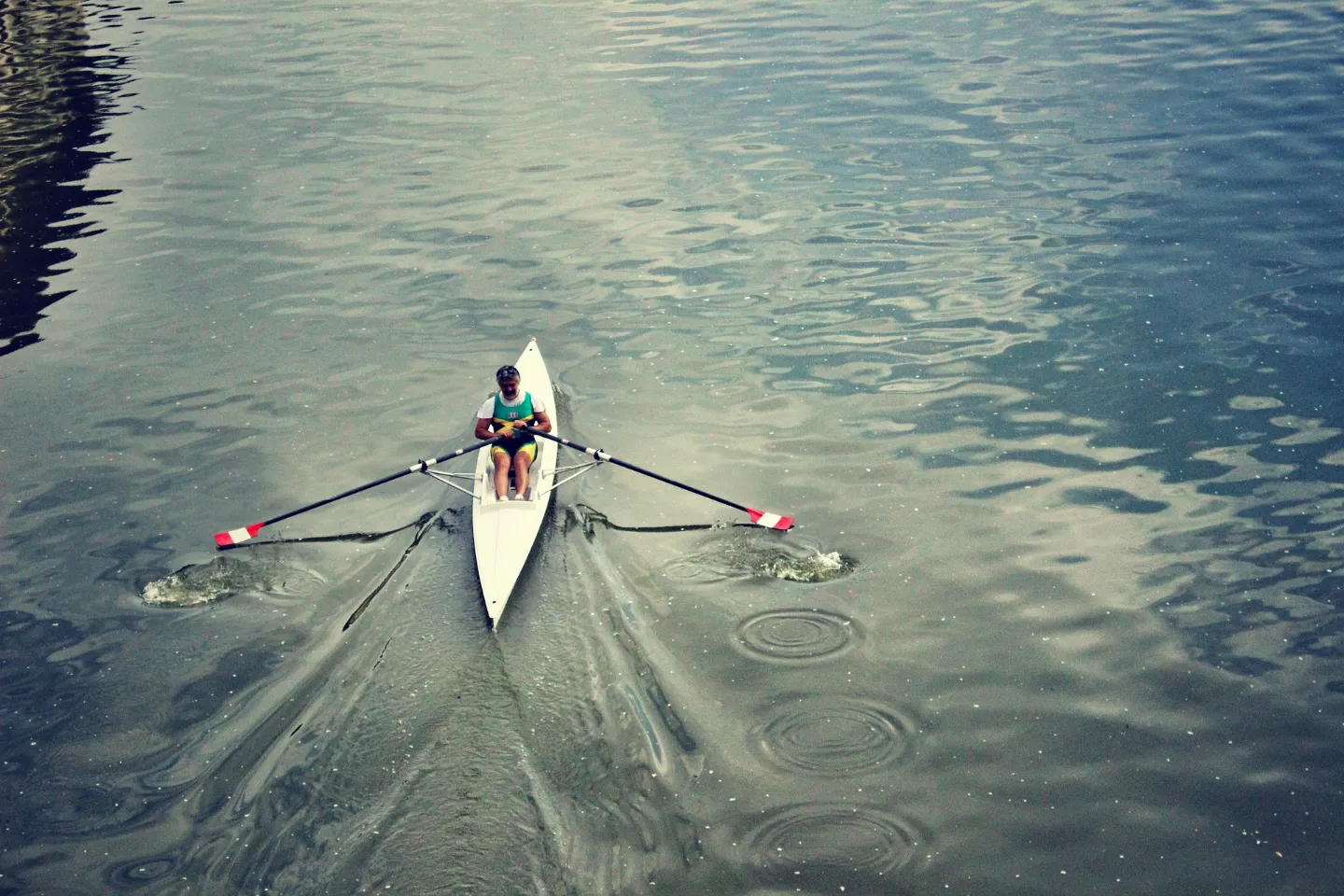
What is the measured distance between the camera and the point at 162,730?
12070 millimetres

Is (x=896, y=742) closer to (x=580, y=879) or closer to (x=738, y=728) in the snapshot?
(x=738, y=728)

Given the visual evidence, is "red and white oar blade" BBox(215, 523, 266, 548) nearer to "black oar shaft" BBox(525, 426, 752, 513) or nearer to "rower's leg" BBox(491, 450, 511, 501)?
"rower's leg" BBox(491, 450, 511, 501)

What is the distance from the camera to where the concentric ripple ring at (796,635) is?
1279cm

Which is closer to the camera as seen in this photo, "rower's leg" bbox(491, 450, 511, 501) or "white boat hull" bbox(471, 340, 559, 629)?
"white boat hull" bbox(471, 340, 559, 629)

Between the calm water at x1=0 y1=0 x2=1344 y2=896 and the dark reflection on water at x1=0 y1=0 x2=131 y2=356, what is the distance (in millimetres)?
255

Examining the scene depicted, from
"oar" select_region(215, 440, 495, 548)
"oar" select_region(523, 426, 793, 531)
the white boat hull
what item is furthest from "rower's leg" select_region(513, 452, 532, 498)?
"oar" select_region(215, 440, 495, 548)

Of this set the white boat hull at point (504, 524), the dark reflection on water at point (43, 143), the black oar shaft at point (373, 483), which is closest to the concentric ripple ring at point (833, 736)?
the white boat hull at point (504, 524)

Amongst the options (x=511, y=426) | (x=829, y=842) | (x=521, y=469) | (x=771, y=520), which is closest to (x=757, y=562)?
(x=771, y=520)

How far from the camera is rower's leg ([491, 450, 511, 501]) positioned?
15.4 m

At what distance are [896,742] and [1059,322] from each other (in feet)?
35.3

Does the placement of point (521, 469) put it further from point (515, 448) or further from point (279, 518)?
point (279, 518)

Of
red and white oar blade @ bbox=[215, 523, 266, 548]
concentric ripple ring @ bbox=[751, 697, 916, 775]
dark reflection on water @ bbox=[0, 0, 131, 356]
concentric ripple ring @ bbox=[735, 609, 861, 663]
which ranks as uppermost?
dark reflection on water @ bbox=[0, 0, 131, 356]

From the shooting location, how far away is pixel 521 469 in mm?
15586

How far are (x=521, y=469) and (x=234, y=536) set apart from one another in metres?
4.09
